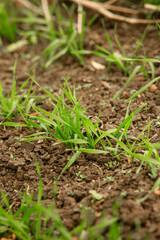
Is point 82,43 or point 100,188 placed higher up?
point 82,43

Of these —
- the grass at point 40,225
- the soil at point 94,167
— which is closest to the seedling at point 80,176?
the soil at point 94,167

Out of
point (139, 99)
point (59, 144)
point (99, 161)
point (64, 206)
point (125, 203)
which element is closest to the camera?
point (125, 203)

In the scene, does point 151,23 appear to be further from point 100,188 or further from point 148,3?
point 100,188

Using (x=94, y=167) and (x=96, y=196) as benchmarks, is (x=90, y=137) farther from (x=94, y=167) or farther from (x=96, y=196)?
(x=96, y=196)

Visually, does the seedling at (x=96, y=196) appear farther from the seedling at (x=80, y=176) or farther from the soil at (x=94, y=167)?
the seedling at (x=80, y=176)

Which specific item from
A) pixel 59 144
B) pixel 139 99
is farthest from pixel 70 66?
pixel 59 144

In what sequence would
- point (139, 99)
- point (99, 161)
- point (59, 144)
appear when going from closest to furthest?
point (99, 161) < point (59, 144) < point (139, 99)

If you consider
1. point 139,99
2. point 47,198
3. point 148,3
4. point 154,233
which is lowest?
point 47,198

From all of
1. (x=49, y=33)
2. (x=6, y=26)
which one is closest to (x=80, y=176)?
(x=49, y=33)

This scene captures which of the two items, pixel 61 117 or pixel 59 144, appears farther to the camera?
pixel 59 144
